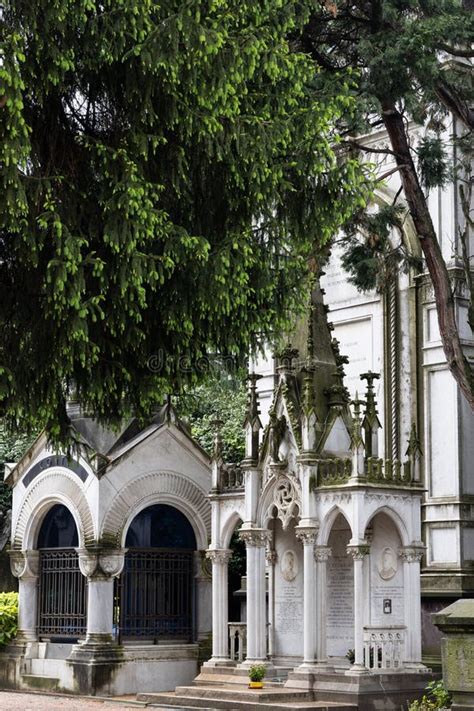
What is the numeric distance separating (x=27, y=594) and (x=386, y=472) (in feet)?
27.9

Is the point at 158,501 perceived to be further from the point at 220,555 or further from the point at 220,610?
the point at 220,610

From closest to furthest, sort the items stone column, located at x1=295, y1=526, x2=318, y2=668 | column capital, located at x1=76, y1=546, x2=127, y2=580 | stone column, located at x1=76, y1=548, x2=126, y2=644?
1. stone column, located at x1=295, y1=526, x2=318, y2=668
2. stone column, located at x1=76, y1=548, x2=126, y2=644
3. column capital, located at x1=76, y1=546, x2=127, y2=580

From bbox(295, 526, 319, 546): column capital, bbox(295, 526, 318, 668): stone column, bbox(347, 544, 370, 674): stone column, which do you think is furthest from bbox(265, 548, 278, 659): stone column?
bbox(347, 544, 370, 674): stone column

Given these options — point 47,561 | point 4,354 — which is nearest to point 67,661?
point 47,561

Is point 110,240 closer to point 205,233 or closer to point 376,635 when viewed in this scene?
point 205,233

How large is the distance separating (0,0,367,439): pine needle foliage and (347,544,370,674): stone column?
4.77 m

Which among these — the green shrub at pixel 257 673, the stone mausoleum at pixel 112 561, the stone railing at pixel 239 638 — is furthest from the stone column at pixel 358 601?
the stone mausoleum at pixel 112 561

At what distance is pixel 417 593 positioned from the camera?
2048 cm

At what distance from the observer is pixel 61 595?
2477 centimetres

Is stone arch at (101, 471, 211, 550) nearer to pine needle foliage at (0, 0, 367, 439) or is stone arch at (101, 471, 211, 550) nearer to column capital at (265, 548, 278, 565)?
column capital at (265, 548, 278, 565)

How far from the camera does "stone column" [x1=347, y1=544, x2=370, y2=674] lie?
63.7 feet

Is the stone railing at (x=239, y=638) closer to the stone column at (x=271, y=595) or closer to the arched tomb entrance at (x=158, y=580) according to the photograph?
the stone column at (x=271, y=595)

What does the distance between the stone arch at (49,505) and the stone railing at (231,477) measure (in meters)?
2.77

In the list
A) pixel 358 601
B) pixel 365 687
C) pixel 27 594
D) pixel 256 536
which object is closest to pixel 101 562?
pixel 27 594
